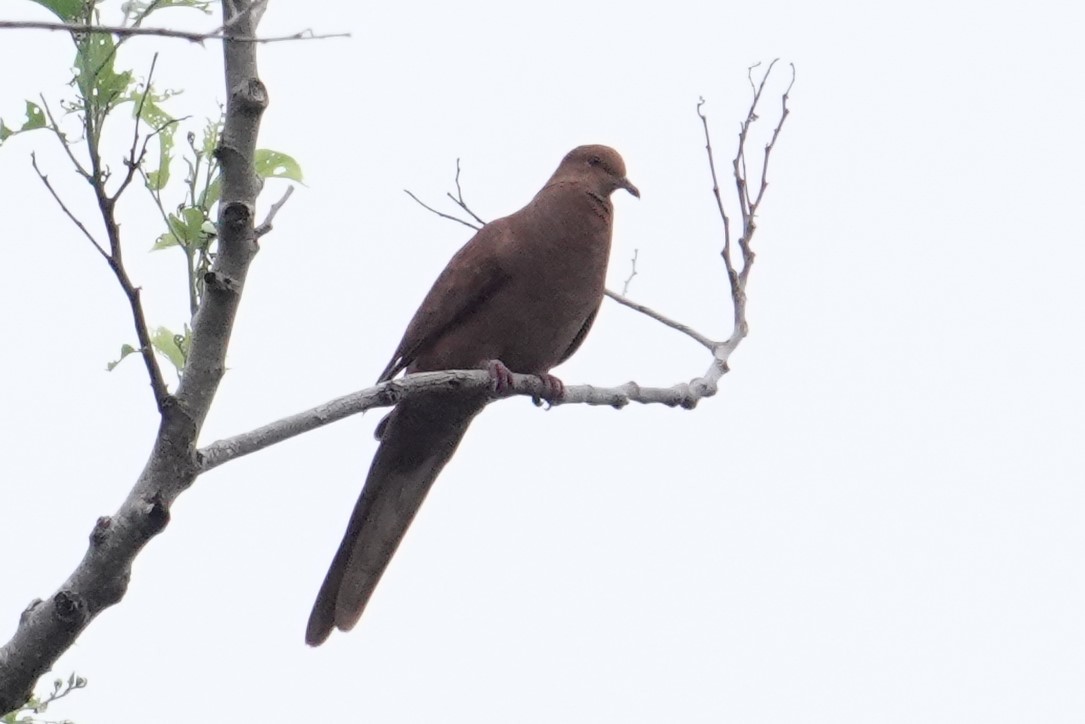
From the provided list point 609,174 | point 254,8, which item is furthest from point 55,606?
point 609,174

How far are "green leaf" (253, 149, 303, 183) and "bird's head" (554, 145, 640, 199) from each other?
2.26 meters

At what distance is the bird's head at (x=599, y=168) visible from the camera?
533 cm

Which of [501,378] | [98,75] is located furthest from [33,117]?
[501,378]

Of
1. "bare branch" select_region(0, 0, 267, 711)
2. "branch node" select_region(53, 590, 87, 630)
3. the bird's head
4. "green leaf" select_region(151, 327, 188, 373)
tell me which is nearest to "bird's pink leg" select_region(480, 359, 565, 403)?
the bird's head

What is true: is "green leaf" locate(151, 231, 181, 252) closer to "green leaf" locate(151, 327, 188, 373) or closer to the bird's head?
"green leaf" locate(151, 327, 188, 373)

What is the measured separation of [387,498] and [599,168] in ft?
4.94

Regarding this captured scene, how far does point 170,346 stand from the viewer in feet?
10.1

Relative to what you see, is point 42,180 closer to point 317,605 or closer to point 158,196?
point 158,196

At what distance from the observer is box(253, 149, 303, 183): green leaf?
3146 millimetres

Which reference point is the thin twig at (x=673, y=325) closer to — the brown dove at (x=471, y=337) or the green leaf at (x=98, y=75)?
the brown dove at (x=471, y=337)

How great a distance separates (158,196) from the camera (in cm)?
303

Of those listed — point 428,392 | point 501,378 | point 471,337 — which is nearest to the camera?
point 428,392

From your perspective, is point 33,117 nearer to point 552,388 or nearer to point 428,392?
point 428,392

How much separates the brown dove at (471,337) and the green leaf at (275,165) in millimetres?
1532
